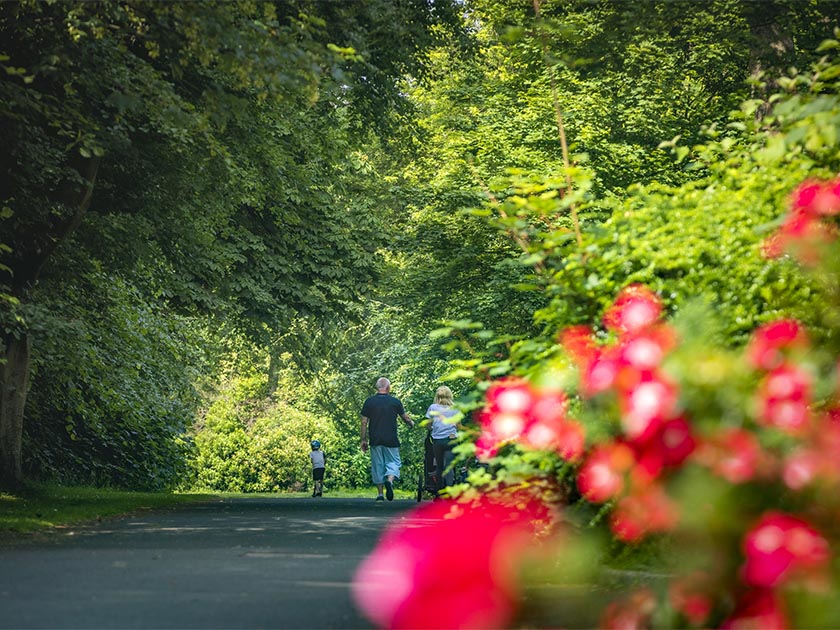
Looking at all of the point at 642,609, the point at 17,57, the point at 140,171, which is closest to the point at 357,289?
the point at 140,171

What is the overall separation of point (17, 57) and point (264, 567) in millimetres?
8752

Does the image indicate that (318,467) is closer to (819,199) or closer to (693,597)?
(819,199)

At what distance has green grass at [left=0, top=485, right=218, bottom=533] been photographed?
18.2m

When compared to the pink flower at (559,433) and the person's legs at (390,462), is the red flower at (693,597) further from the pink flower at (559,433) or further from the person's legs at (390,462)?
the person's legs at (390,462)

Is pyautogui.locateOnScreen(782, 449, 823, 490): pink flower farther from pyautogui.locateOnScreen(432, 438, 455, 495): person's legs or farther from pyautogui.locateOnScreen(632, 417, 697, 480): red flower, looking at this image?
pyautogui.locateOnScreen(432, 438, 455, 495): person's legs

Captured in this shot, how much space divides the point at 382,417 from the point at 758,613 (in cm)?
2034

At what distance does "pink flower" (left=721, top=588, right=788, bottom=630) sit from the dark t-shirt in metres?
19.9

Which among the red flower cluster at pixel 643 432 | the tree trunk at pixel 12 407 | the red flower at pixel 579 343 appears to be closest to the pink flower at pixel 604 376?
the red flower cluster at pixel 643 432

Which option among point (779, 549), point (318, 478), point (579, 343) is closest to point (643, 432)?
point (779, 549)

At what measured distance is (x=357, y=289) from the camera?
1187 inches

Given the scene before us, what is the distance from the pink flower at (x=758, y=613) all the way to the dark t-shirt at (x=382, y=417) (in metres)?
19.9

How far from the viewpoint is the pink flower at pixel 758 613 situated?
514 cm

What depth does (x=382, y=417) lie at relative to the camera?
25.6 m

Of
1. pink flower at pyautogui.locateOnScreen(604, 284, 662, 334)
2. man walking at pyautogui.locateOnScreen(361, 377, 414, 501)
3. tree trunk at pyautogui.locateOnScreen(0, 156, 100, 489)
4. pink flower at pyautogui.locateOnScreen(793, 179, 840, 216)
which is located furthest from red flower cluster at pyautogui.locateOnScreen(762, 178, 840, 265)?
man walking at pyautogui.locateOnScreen(361, 377, 414, 501)
